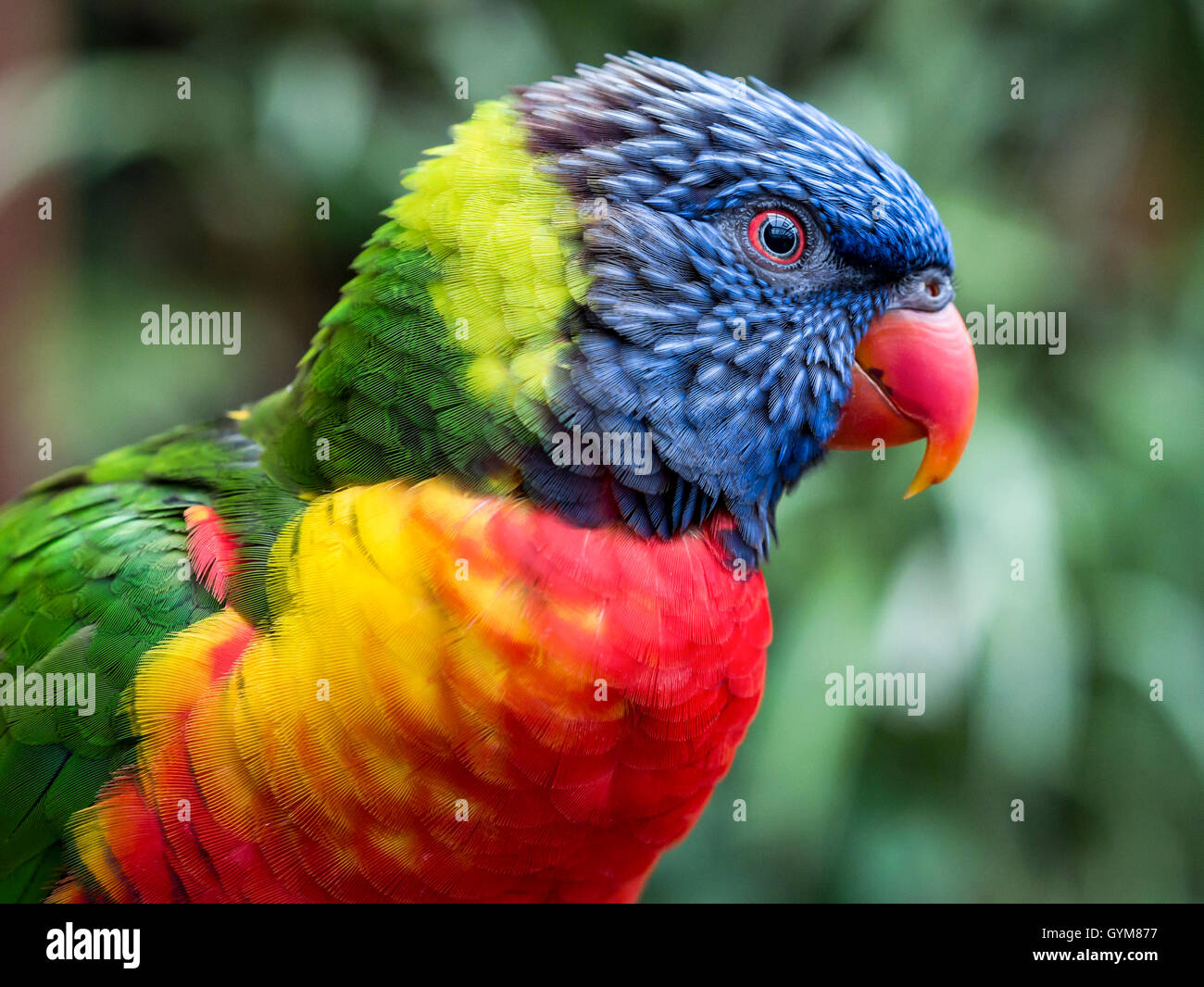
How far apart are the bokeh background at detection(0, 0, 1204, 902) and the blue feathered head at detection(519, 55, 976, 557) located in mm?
1330

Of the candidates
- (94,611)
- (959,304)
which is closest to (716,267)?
(94,611)

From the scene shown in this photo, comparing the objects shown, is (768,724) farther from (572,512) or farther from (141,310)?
(141,310)

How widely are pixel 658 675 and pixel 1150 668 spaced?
1930 millimetres

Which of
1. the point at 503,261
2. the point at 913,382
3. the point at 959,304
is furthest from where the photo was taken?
the point at 959,304

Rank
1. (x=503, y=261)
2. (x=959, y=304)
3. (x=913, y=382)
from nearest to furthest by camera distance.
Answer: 1. (x=503, y=261)
2. (x=913, y=382)
3. (x=959, y=304)

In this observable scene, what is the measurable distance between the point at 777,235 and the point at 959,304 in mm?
1593

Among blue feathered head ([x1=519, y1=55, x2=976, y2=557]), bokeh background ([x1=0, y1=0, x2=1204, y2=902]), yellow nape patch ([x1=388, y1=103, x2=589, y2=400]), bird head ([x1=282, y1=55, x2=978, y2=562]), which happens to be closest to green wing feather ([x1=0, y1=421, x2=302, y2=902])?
bird head ([x1=282, y1=55, x2=978, y2=562])

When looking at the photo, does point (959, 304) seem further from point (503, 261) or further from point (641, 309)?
point (503, 261)

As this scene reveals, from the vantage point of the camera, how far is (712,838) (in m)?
2.63

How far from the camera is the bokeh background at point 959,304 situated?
99.6 inches

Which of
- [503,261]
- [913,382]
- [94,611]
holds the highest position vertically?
[503,261]

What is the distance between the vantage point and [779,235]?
1.31 meters

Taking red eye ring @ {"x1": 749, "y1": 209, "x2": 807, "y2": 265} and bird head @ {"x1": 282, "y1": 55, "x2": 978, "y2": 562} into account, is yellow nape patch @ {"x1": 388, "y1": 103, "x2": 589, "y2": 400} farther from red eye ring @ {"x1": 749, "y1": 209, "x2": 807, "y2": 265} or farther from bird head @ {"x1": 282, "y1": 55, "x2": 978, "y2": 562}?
red eye ring @ {"x1": 749, "y1": 209, "x2": 807, "y2": 265}

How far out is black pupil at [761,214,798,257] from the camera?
1.30 meters
